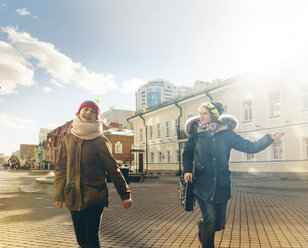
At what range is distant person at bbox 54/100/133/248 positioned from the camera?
2900 millimetres

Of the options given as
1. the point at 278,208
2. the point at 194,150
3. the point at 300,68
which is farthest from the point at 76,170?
the point at 300,68

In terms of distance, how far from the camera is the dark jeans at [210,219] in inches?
135

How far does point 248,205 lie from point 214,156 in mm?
6037

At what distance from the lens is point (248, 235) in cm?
521

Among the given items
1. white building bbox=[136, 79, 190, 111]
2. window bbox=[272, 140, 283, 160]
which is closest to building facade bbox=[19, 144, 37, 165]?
white building bbox=[136, 79, 190, 111]

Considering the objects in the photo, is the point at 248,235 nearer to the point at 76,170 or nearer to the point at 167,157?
the point at 76,170

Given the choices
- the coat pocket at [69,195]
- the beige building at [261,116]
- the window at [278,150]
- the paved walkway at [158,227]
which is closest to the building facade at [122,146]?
the beige building at [261,116]

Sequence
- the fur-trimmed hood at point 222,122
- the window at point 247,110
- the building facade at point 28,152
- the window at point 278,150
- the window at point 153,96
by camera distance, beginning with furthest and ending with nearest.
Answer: the window at point 153,96 → the building facade at point 28,152 → the window at point 247,110 → the window at point 278,150 → the fur-trimmed hood at point 222,122

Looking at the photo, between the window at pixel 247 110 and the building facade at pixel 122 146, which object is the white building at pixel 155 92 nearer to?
the building facade at pixel 122 146

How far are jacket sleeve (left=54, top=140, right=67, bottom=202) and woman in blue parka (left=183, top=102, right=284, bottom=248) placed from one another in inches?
51.9

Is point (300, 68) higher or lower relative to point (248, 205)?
higher

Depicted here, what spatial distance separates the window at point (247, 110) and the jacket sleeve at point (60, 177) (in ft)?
76.8

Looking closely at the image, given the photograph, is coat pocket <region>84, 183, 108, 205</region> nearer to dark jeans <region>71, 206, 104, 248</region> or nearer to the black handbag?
dark jeans <region>71, 206, 104, 248</region>

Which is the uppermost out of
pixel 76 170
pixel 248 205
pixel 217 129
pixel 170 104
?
pixel 170 104
